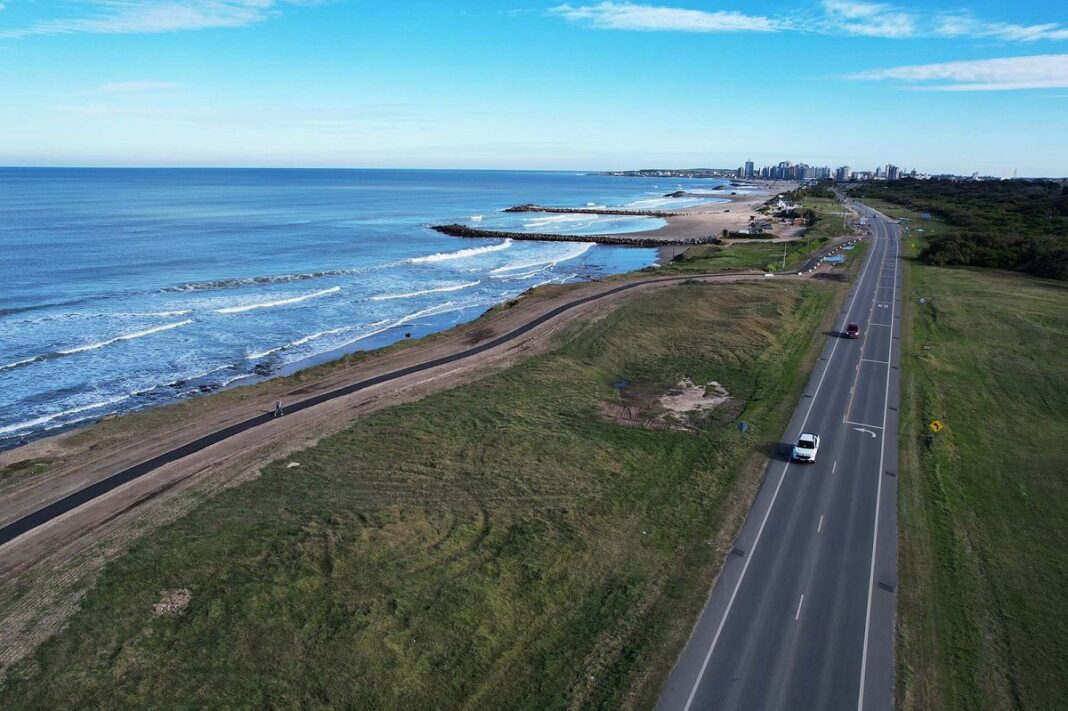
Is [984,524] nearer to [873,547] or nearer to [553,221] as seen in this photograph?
[873,547]

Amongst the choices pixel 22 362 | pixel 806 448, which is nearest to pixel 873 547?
pixel 806 448

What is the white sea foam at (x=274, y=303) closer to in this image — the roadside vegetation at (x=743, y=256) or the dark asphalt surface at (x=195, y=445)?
the dark asphalt surface at (x=195, y=445)

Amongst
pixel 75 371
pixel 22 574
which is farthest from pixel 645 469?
pixel 75 371

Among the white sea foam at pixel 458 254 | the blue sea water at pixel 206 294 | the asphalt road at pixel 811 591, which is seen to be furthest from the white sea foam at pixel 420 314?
the asphalt road at pixel 811 591

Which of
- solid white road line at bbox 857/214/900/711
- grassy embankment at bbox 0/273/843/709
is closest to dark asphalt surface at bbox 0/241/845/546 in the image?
grassy embankment at bbox 0/273/843/709

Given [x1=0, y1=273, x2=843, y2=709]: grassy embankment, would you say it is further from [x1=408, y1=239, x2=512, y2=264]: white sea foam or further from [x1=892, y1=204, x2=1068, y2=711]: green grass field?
[x1=408, y1=239, x2=512, y2=264]: white sea foam
